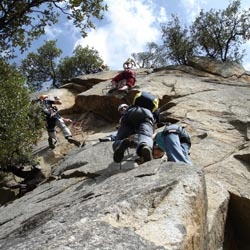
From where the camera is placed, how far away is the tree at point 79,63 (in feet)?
125

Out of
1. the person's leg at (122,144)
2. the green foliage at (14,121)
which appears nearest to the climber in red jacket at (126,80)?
the green foliage at (14,121)

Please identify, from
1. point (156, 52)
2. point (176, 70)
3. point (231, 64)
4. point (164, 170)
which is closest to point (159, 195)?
point (164, 170)

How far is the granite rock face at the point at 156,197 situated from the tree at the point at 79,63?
21890 millimetres

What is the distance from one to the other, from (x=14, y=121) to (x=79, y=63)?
25089mm

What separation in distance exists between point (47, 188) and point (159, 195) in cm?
464

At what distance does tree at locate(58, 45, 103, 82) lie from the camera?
1506 inches

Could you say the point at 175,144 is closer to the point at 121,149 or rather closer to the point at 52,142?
the point at 121,149

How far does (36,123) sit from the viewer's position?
16.5 metres

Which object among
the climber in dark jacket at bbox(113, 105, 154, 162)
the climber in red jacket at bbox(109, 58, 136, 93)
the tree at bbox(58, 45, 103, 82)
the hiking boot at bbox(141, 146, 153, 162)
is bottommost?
the hiking boot at bbox(141, 146, 153, 162)

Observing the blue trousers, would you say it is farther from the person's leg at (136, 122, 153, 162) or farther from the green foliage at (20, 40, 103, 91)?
the green foliage at (20, 40, 103, 91)

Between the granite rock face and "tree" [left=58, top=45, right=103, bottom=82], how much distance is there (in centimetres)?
2189

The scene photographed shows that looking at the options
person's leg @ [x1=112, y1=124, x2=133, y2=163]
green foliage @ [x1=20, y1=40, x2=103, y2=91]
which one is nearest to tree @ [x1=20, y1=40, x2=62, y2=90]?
green foliage @ [x1=20, y1=40, x2=103, y2=91]

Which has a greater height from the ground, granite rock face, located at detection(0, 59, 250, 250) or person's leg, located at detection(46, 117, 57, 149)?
person's leg, located at detection(46, 117, 57, 149)

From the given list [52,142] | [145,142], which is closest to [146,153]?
[145,142]
